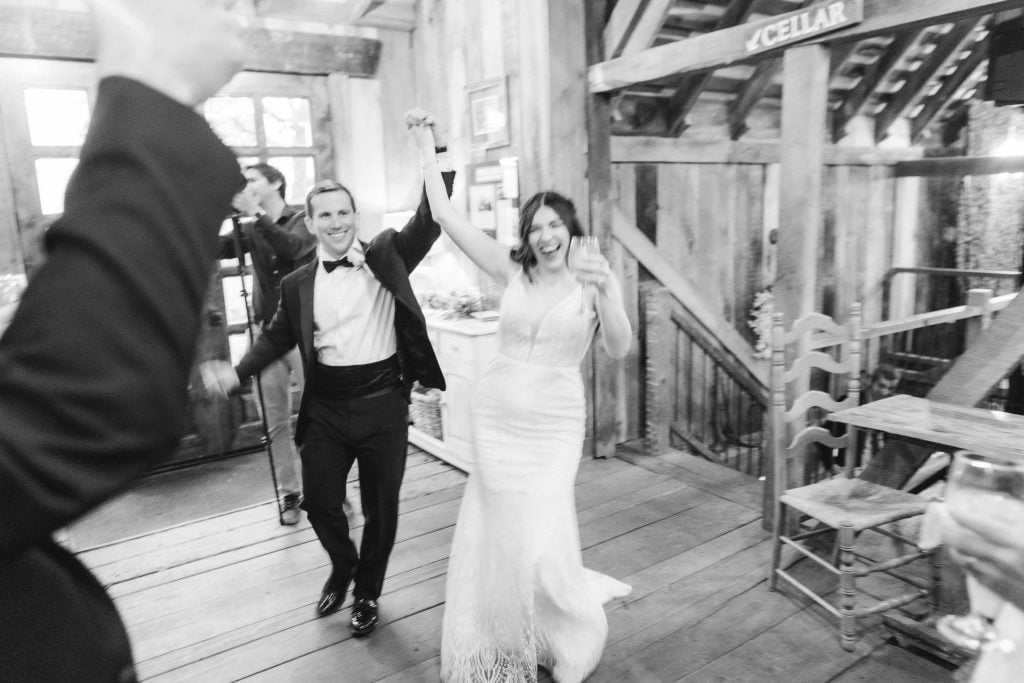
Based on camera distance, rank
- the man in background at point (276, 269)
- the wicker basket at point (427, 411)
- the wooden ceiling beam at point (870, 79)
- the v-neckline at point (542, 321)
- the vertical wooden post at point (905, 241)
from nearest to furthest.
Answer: the v-neckline at point (542, 321) < the man in background at point (276, 269) < the wicker basket at point (427, 411) < the wooden ceiling beam at point (870, 79) < the vertical wooden post at point (905, 241)

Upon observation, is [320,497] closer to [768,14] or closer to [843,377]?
[768,14]

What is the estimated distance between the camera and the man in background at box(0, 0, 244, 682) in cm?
37

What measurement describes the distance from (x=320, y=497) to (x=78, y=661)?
2.23 m

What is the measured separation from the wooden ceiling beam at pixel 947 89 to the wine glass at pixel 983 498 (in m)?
6.08

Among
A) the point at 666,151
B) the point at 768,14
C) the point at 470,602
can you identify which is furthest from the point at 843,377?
the point at 470,602

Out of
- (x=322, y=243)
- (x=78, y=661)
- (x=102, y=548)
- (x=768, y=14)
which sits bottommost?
(x=102, y=548)

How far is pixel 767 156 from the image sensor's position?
18.2 ft

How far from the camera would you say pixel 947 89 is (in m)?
6.06

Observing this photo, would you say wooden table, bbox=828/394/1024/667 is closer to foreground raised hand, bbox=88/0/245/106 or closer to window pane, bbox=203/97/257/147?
foreground raised hand, bbox=88/0/245/106

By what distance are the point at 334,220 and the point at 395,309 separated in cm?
42

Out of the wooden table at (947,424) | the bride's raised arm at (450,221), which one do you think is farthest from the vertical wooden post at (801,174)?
the bride's raised arm at (450,221)

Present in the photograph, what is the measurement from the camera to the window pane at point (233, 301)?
16.5 ft

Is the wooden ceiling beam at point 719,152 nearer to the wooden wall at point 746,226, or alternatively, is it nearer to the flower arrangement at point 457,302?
the wooden wall at point 746,226

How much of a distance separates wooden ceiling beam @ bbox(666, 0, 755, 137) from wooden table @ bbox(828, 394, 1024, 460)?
2.60m
